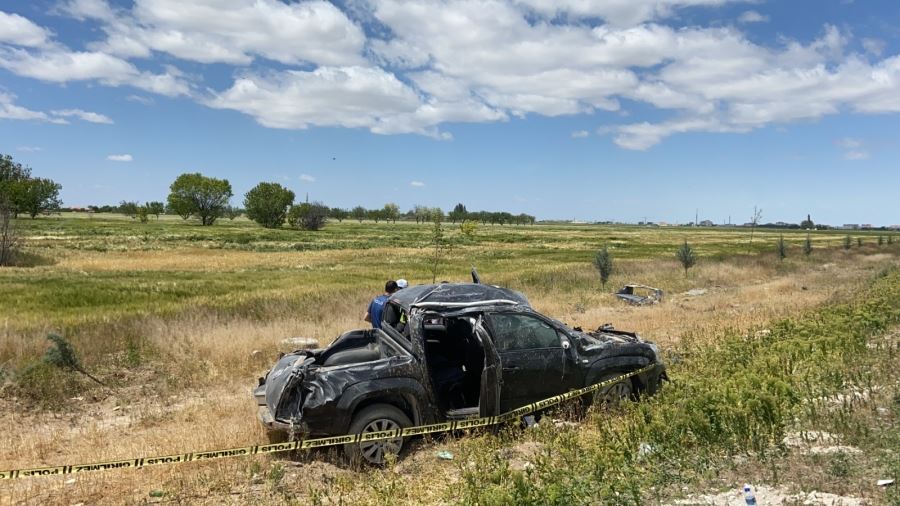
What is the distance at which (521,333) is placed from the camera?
668 cm

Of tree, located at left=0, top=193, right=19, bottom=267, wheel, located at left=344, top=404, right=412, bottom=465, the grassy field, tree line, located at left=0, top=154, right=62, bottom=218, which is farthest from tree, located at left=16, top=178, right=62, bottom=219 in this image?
wheel, located at left=344, top=404, right=412, bottom=465

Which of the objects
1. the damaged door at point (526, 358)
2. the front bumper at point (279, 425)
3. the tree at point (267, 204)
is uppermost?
the tree at point (267, 204)

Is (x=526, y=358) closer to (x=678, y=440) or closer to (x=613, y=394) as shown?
(x=613, y=394)

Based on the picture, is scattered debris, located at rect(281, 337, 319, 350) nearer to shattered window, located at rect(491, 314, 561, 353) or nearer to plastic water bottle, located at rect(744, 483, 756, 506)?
shattered window, located at rect(491, 314, 561, 353)

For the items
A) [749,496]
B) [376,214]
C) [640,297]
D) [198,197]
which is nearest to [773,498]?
[749,496]

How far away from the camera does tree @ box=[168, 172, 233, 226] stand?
387 feet

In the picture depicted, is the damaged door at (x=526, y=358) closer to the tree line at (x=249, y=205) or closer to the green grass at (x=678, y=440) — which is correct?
the green grass at (x=678, y=440)

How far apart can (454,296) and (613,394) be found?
2457 millimetres

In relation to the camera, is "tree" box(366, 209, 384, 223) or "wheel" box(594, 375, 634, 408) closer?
"wheel" box(594, 375, 634, 408)

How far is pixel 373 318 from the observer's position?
9.02 metres

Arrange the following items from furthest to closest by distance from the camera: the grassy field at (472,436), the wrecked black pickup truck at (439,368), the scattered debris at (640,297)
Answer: the scattered debris at (640,297) → the wrecked black pickup truck at (439,368) → the grassy field at (472,436)

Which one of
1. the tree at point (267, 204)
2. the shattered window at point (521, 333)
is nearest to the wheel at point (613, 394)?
the shattered window at point (521, 333)

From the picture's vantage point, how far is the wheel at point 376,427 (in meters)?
5.80

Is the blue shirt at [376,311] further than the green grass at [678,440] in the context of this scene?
Yes
